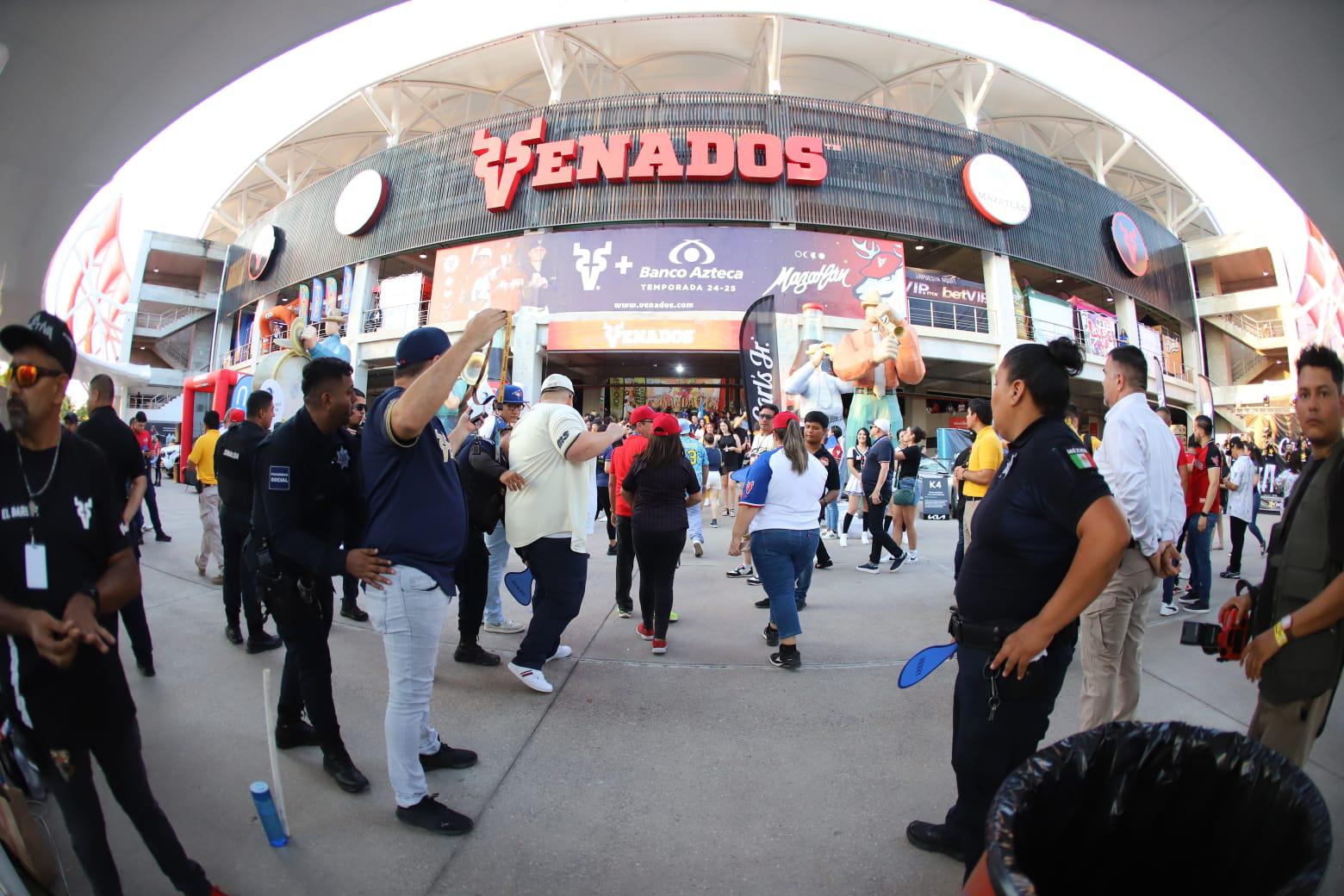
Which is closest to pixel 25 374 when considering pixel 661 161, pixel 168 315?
pixel 661 161

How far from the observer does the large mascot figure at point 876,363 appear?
13.1 m

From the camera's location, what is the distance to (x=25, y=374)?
1.11 metres

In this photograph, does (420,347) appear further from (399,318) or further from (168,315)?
(168,315)

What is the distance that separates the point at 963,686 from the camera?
1890 millimetres

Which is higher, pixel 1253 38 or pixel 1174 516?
pixel 1253 38

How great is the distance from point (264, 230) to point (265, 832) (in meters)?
32.1

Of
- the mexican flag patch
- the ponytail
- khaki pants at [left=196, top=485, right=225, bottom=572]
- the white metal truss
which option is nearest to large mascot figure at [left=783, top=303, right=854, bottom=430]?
the ponytail

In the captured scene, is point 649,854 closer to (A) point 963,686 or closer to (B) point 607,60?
(A) point 963,686

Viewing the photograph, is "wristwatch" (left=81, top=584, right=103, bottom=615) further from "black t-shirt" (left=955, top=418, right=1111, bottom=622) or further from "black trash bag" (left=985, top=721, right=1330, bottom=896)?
"black t-shirt" (left=955, top=418, right=1111, bottom=622)

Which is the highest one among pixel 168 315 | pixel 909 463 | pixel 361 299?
pixel 168 315

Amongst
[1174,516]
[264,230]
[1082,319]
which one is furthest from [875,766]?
[264,230]

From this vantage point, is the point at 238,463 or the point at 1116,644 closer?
the point at 1116,644

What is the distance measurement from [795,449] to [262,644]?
12.0ft

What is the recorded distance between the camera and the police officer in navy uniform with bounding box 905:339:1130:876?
1592 millimetres
